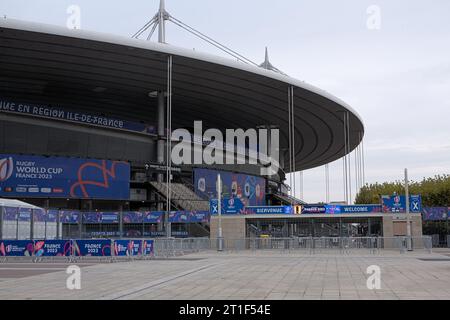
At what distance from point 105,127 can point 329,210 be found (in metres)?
38.9

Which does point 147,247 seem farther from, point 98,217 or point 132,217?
point 132,217

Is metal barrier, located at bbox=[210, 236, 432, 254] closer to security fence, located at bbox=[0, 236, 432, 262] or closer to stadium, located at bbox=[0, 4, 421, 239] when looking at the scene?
security fence, located at bbox=[0, 236, 432, 262]

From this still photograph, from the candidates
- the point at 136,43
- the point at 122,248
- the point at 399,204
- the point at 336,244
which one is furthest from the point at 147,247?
the point at 136,43

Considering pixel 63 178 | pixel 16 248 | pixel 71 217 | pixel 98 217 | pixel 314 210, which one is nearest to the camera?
pixel 16 248

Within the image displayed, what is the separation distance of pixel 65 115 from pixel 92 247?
44385mm

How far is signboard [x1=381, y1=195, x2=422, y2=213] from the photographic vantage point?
1725 inches

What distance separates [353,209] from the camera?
45938 millimetres

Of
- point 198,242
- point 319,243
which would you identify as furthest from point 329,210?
point 198,242

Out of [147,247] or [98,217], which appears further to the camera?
[98,217]

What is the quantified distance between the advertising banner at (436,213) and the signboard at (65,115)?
39.9 metres

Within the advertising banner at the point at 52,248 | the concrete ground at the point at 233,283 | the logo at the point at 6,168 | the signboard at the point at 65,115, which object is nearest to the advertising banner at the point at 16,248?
the advertising banner at the point at 52,248

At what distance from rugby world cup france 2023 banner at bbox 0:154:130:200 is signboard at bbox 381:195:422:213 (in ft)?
121

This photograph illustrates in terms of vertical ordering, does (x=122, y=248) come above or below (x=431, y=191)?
below

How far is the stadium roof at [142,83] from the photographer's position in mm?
55594
